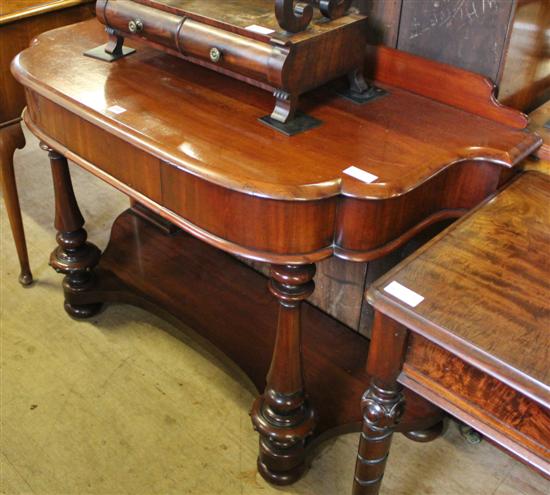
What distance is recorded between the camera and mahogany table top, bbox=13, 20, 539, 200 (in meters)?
1.16

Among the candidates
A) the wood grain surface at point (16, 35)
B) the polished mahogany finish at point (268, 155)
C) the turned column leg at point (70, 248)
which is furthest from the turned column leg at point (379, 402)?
the wood grain surface at point (16, 35)

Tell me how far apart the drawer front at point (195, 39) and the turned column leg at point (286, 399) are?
0.38 m

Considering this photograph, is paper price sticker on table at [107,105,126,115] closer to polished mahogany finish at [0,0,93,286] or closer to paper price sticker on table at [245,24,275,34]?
paper price sticker on table at [245,24,275,34]

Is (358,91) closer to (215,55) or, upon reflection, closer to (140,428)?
(215,55)

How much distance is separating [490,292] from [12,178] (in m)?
1.46

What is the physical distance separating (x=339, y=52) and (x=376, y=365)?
63 cm

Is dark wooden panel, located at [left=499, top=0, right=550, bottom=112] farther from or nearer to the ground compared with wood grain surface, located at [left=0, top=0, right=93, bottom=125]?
farther from the ground

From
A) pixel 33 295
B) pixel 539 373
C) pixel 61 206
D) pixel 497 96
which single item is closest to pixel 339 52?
pixel 497 96

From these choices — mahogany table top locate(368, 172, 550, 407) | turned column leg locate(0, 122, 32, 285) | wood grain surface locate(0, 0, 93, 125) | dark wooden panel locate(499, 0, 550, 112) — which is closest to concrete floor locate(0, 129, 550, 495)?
turned column leg locate(0, 122, 32, 285)

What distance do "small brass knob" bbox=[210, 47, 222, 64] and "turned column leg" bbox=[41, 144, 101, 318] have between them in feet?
1.95

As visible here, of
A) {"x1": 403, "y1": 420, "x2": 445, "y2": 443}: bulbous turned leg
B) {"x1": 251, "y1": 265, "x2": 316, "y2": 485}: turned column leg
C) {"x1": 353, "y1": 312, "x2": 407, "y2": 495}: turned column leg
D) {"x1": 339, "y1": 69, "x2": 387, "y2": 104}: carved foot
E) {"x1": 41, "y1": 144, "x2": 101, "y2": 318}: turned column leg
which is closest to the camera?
{"x1": 353, "y1": 312, "x2": 407, "y2": 495}: turned column leg

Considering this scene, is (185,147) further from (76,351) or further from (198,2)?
(76,351)

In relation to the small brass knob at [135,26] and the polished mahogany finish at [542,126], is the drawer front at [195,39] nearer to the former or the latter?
the small brass knob at [135,26]

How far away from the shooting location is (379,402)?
3.70 feet
